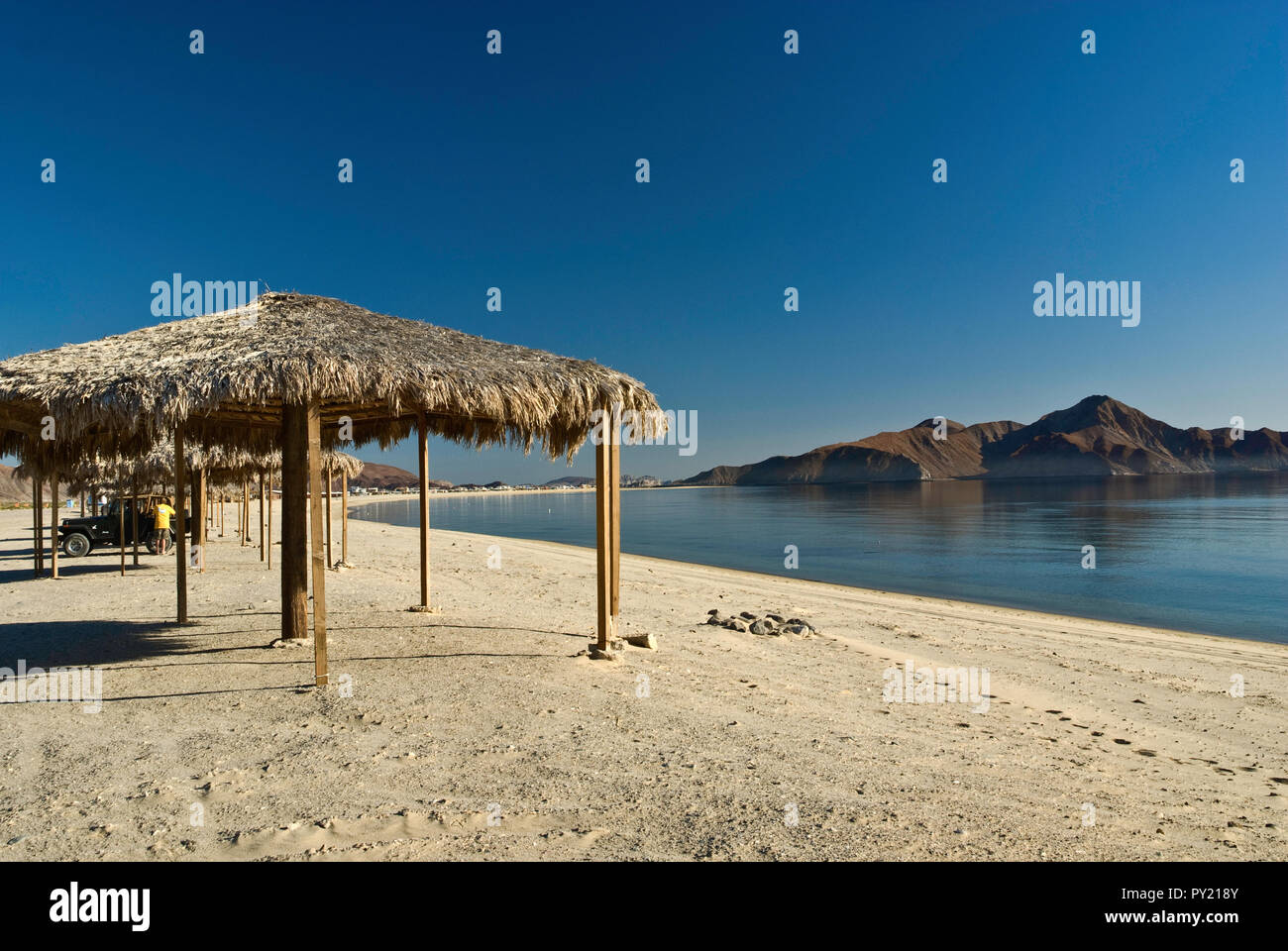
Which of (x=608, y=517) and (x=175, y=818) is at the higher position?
(x=608, y=517)

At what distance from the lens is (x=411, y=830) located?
3.39 metres

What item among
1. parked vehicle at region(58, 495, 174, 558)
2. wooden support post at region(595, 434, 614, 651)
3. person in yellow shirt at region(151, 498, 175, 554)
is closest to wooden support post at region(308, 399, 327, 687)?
wooden support post at region(595, 434, 614, 651)

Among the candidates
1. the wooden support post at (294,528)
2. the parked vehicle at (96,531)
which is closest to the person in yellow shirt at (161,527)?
the parked vehicle at (96,531)

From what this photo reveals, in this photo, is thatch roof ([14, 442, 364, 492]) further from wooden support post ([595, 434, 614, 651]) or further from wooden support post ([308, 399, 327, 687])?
wooden support post ([595, 434, 614, 651])

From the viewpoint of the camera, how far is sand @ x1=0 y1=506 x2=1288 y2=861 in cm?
340

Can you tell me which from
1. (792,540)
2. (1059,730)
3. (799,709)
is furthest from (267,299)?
(792,540)

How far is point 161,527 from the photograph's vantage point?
17.0 m

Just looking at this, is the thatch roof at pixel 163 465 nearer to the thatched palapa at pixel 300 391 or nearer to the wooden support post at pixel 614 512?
the thatched palapa at pixel 300 391

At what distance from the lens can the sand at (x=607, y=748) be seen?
340cm

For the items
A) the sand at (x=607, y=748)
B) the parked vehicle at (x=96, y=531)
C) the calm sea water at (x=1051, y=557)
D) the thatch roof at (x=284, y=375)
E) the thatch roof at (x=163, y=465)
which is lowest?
the calm sea water at (x=1051, y=557)

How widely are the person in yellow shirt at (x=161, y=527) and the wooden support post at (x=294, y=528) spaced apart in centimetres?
1260

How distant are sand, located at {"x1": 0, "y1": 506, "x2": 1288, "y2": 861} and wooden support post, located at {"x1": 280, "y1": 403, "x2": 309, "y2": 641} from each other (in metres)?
0.46

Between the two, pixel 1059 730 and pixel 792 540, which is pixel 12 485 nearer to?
pixel 792 540
